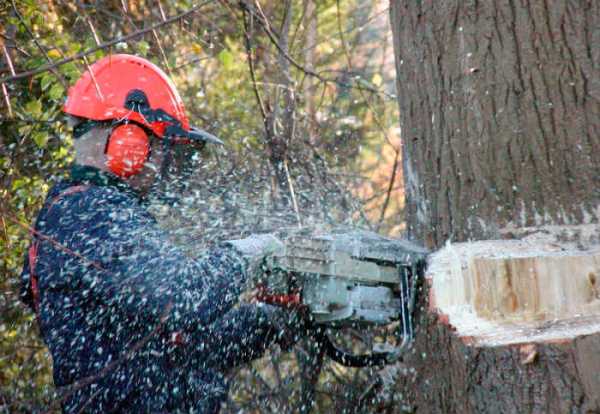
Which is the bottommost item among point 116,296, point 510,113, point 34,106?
point 116,296

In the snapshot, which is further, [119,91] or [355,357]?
[119,91]

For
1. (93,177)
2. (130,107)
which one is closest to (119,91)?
(130,107)

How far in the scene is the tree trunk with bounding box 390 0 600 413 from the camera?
2330 mm

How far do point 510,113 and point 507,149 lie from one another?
12cm

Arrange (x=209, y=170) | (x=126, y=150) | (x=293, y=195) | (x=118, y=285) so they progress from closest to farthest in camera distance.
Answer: (x=118, y=285), (x=126, y=150), (x=293, y=195), (x=209, y=170)

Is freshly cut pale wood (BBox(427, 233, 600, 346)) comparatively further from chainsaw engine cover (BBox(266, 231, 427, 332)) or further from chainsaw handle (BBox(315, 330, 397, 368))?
chainsaw handle (BBox(315, 330, 397, 368))

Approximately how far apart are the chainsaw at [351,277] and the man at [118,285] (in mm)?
128

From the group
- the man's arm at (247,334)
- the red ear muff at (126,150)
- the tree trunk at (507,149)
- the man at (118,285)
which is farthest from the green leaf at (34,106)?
the tree trunk at (507,149)

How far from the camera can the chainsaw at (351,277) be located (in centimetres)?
289

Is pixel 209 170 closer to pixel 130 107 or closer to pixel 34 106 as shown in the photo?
pixel 34 106

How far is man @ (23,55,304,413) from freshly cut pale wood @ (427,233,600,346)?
2.79 ft

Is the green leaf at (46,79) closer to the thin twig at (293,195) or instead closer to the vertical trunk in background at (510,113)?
the thin twig at (293,195)

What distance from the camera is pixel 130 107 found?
3.35 meters

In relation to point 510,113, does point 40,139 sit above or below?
above
